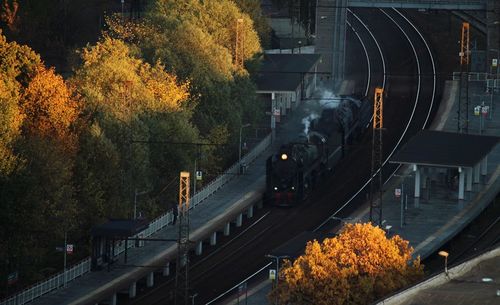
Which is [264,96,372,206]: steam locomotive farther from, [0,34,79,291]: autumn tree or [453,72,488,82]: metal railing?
[453,72,488,82]: metal railing

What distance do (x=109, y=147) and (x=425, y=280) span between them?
34356 mm

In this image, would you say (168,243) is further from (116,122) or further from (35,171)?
(35,171)

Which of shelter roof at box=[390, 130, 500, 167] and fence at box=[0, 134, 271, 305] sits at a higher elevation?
shelter roof at box=[390, 130, 500, 167]

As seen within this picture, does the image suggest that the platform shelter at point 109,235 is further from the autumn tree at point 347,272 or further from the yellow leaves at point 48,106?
the autumn tree at point 347,272

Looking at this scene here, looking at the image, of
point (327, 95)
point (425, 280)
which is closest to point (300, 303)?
point (425, 280)

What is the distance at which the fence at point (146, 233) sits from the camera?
114125mm

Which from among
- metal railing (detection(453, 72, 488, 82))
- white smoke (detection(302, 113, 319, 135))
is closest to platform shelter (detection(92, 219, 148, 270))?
white smoke (detection(302, 113, 319, 135))

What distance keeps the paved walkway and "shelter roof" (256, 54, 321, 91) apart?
17.7m

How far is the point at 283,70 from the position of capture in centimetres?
16375

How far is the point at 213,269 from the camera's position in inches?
4892

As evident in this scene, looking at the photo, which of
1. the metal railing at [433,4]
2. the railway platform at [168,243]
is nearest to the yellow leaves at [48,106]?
the railway platform at [168,243]

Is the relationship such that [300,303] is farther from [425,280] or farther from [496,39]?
[496,39]

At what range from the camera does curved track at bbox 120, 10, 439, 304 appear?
122m

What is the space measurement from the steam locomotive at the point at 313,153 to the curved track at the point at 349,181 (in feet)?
3.68
